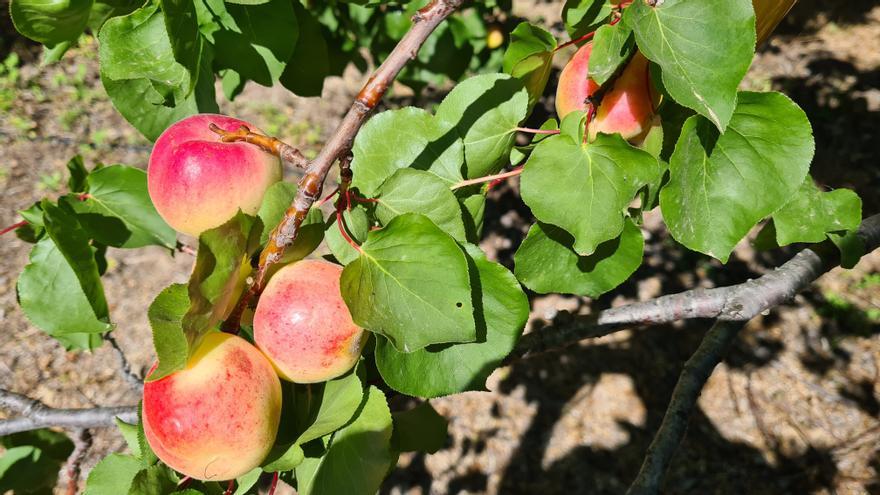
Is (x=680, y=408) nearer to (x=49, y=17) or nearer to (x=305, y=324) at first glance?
(x=305, y=324)

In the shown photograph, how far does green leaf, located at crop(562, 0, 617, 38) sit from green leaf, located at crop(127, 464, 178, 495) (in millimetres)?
931

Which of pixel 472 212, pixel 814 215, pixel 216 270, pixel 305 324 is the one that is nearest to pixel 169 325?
pixel 216 270

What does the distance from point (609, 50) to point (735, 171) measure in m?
0.24

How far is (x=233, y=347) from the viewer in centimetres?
84

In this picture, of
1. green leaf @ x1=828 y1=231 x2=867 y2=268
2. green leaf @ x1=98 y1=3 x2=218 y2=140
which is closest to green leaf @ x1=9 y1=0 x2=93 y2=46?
green leaf @ x1=98 y1=3 x2=218 y2=140

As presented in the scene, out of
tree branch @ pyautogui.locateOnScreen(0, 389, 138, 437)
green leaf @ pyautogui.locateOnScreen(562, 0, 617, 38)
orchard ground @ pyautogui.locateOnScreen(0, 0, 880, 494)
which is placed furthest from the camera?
orchard ground @ pyautogui.locateOnScreen(0, 0, 880, 494)

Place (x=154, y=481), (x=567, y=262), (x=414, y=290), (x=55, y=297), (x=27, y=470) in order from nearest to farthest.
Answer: (x=414, y=290) < (x=154, y=481) < (x=567, y=262) < (x=55, y=297) < (x=27, y=470)

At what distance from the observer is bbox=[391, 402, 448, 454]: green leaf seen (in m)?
1.25

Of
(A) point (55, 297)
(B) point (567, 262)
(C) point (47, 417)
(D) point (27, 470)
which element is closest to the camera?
(B) point (567, 262)

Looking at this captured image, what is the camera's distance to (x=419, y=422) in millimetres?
1260

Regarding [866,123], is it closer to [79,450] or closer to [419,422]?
[419,422]

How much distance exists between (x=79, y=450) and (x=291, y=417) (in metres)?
0.79

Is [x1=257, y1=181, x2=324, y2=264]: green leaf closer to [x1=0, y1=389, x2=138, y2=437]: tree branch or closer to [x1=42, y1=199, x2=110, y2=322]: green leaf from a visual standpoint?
[x1=42, y1=199, x2=110, y2=322]: green leaf

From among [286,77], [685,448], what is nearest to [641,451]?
[685,448]
